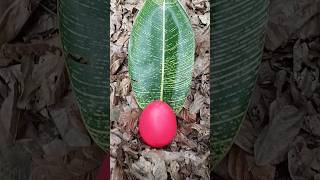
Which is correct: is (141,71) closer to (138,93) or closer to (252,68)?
(138,93)

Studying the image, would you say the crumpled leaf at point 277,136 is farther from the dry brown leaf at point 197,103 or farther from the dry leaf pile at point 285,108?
the dry brown leaf at point 197,103

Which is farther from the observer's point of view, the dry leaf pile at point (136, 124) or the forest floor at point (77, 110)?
the forest floor at point (77, 110)

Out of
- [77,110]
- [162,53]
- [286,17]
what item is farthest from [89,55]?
[286,17]

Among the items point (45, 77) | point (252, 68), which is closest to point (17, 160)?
point (45, 77)

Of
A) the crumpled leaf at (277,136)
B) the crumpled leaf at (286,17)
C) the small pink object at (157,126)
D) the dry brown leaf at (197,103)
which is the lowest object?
the crumpled leaf at (277,136)

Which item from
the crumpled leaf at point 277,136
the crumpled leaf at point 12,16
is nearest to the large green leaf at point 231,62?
the crumpled leaf at point 277,136

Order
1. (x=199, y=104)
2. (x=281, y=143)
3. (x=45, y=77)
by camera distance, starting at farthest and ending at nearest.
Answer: (x=45, y=77) < (x=281, y=143) < (x=199, y=104)


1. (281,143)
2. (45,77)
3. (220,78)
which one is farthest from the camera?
(45,77)

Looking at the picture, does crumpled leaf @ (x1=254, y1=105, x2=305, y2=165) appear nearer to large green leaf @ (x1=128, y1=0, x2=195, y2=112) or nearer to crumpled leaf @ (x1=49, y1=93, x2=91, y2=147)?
crumpled leaf @ (x1=49, y1=93, x2=91, y2=147)
